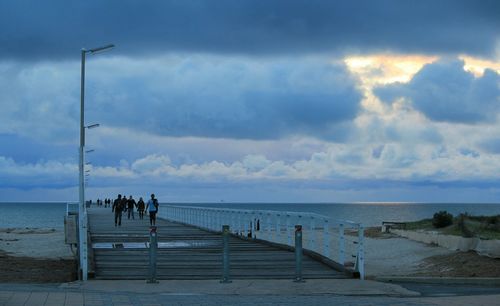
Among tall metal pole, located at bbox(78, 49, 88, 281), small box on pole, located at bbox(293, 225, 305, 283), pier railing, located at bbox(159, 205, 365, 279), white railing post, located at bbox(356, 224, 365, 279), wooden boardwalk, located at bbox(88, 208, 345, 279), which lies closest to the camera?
small box on pole, located at bbox(293, 225, 305, 283)

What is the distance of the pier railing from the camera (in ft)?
58.0

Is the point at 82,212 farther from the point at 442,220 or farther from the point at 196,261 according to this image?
the point at 442,220

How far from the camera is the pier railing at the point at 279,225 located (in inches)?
696

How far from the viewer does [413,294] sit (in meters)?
14.8

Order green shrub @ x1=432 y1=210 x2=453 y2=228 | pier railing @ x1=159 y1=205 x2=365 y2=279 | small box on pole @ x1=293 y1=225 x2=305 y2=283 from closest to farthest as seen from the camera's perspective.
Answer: small box on pole @ x1=293 y1=225 x2=305 y2=283 < pier railing @ x1=159 y1=205 x2=365 y2=279 < green shrub @ x1=432 y1=210 x2=453 y2=228

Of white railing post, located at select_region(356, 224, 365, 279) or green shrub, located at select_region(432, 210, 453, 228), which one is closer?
white railing post, located at select_region(356, 224, 365, 279)

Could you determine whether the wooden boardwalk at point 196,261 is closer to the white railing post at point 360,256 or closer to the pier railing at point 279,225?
the white railing post at point 360,256

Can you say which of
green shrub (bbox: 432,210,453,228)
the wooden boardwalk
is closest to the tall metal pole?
the wooden boardwalk

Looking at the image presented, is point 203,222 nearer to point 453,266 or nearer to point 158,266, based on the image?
point 453,266

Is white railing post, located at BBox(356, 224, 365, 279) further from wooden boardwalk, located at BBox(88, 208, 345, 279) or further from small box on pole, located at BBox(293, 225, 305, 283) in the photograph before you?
small box on pole, located at BBox(293, 225, 305, 283)

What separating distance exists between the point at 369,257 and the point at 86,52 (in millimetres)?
13920

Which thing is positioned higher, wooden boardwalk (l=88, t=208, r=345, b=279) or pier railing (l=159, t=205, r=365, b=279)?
pier railing (l=159, t=205, r=365, b=279)

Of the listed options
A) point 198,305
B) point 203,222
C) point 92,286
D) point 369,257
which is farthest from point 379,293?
point 203,222

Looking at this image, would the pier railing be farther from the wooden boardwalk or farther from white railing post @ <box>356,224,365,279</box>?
the wooden boardwalk
